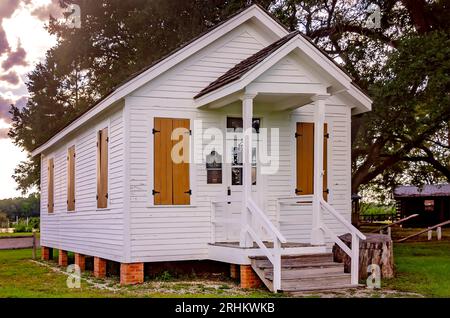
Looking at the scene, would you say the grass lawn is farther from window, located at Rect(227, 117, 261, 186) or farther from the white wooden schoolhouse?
window, located at Rect(227, 117, 261, 186)

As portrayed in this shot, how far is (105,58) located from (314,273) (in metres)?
21.3

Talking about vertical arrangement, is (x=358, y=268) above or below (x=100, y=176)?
below

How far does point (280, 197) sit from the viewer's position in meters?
13.7

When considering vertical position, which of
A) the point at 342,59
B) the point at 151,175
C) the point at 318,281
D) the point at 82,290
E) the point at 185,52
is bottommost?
the point at 82,290

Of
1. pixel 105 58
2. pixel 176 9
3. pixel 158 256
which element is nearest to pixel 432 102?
pixel 158 256

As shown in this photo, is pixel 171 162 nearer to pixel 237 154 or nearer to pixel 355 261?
pixel 237 154

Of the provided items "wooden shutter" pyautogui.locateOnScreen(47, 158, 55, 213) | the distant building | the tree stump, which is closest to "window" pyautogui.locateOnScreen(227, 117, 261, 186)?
the tree stump

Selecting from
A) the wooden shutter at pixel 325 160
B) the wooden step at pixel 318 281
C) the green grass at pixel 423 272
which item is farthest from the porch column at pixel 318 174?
the wooden shutter at pixel 325 160

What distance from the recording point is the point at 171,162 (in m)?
13.0

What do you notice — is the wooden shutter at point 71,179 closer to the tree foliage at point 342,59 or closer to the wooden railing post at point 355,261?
Result: the tree foliage at point 342,59

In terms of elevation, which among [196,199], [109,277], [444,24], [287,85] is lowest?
[109,277]

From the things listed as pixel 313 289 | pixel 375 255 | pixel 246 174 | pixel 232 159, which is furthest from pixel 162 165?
pixel 375 255

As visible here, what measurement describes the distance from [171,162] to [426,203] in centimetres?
3703
